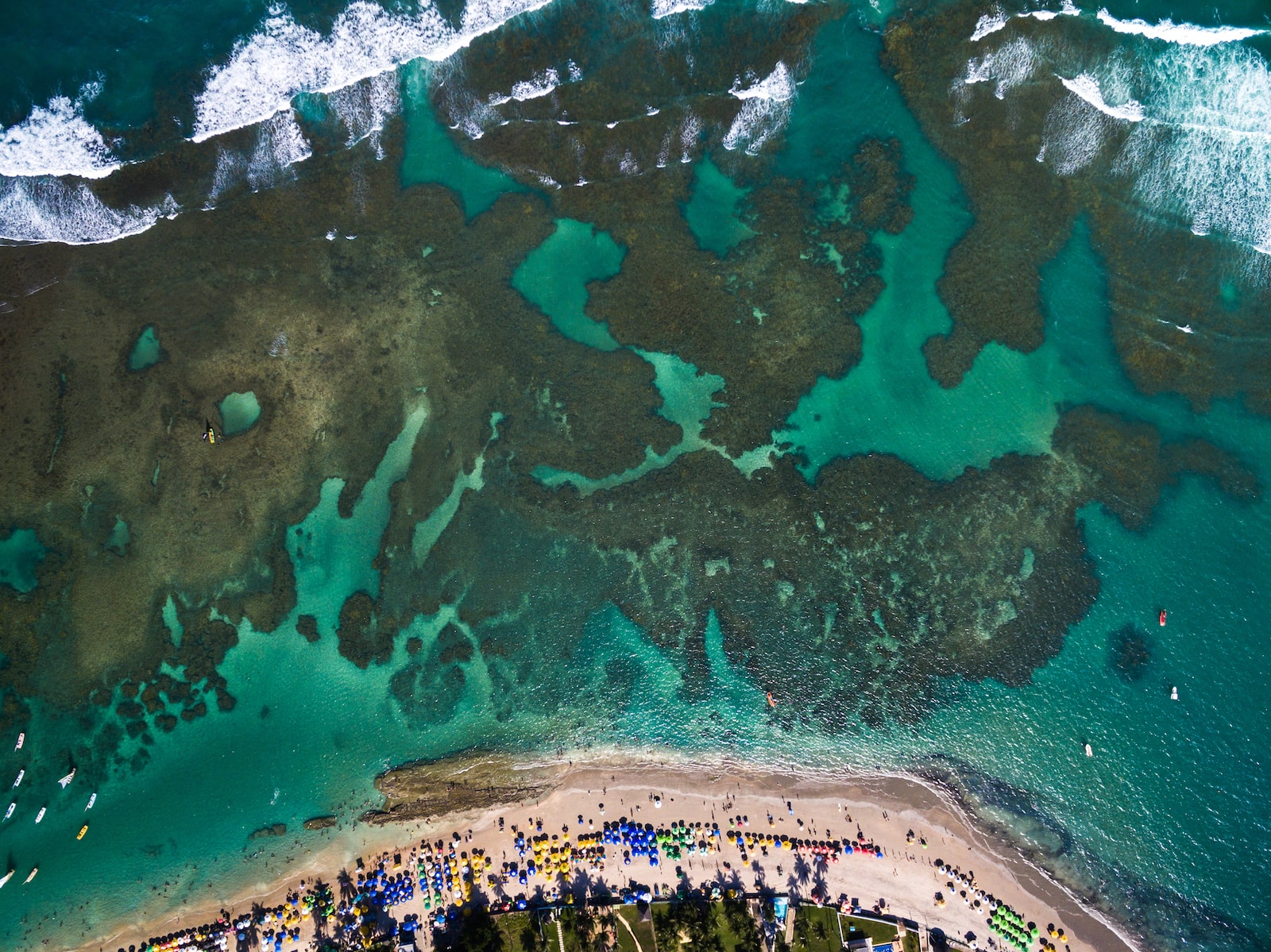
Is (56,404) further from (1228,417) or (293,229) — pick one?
(1228,417)

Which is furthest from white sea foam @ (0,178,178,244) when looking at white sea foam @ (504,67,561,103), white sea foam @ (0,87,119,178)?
white sea foam @ (504,67,561,103)

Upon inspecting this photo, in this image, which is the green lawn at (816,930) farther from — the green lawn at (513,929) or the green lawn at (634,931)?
the green lawn at (513,929)

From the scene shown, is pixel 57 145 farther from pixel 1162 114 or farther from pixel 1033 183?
pixel 1162 114

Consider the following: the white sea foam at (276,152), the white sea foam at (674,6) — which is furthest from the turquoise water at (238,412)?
the white sea foam at (674,6)

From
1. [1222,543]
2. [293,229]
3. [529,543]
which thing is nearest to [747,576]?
[529,543]

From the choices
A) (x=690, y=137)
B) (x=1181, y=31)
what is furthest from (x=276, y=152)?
(x=1181, y=31)

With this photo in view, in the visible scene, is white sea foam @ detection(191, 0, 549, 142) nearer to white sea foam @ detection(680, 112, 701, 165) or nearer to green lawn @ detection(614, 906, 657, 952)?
white sea foam @ detection(680, 112, 701, 165)
